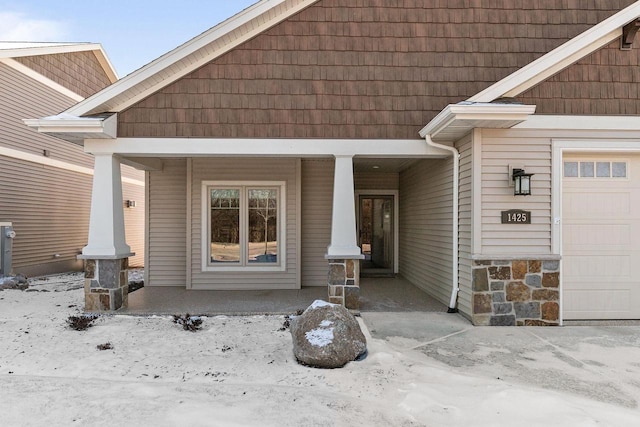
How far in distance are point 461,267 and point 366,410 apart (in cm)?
315

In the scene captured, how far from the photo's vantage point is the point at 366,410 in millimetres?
2805

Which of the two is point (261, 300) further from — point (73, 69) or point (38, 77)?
point (73, 69)

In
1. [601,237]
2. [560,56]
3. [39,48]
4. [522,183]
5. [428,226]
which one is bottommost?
[601,237]

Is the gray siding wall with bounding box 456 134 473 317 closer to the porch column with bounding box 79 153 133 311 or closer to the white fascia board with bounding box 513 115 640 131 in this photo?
the white fascia board with bounding box 513 115 640 131

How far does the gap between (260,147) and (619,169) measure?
15.6 feet

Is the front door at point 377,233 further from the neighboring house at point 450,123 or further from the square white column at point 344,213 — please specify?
the square white column at point 344,213

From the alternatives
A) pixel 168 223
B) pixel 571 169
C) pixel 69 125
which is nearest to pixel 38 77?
pixel 168 223

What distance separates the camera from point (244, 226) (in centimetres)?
743

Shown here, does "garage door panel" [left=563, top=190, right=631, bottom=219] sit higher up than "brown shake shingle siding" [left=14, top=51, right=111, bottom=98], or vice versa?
"brown shake shingle siding" [left=14, top=51, right=111, bottom=98]

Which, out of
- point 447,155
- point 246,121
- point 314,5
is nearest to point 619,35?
point 447,155

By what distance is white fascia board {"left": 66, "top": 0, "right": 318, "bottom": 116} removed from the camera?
5223 mm

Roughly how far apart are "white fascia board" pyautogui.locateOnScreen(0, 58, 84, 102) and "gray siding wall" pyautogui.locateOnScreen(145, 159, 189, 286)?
4715 mm

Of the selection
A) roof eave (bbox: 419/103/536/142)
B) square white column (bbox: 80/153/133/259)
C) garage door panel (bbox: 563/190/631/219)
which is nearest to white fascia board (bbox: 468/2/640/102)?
roof eave (bbox: 419/103/536/142)

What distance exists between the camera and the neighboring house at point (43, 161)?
356 inches
